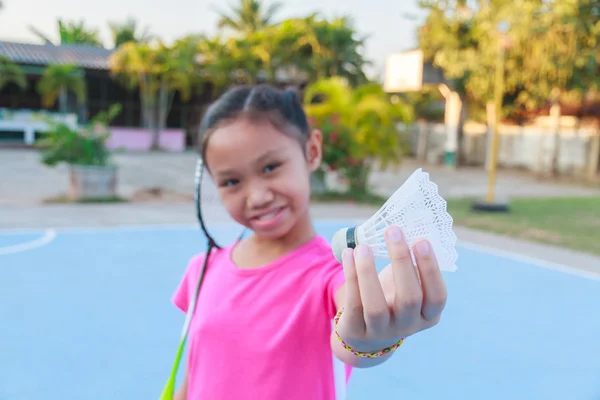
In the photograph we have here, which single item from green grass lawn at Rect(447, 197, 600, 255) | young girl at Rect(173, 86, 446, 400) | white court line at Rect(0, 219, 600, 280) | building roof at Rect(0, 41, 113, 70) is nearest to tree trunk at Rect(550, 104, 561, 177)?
green grass lawn at Rect(447, 197, 600, 255)

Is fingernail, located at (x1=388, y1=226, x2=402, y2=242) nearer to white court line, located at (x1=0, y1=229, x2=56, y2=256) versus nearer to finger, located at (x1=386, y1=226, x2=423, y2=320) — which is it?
finger, located at (x1=386, y1=226, x2=423, y2=320)

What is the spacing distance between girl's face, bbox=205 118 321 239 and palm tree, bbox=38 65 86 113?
23658 mm

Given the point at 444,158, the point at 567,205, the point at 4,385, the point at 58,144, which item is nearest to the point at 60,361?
the point at 4,385

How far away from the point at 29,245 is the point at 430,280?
22.5 feet

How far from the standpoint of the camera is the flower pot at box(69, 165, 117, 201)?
9.89 m

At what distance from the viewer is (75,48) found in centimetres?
2744

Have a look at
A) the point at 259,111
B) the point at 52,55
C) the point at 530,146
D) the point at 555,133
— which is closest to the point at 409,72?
the point at 530,146

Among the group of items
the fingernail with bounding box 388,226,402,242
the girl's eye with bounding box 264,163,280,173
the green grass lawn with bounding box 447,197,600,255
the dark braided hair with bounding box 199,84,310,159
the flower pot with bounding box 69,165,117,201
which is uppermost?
the dark braided hair with bounding box 199,84,310,159

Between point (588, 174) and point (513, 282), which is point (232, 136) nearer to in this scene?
point (513, 282)

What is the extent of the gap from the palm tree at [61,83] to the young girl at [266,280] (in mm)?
23624

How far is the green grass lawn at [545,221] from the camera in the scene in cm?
812

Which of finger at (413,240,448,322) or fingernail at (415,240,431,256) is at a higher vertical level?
fingernail at (415,240,431,256)

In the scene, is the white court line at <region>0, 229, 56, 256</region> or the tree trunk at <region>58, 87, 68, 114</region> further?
the tree trunk at <region>58, 87, 68, 114</region>

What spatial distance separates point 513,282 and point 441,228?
17.6 ft
